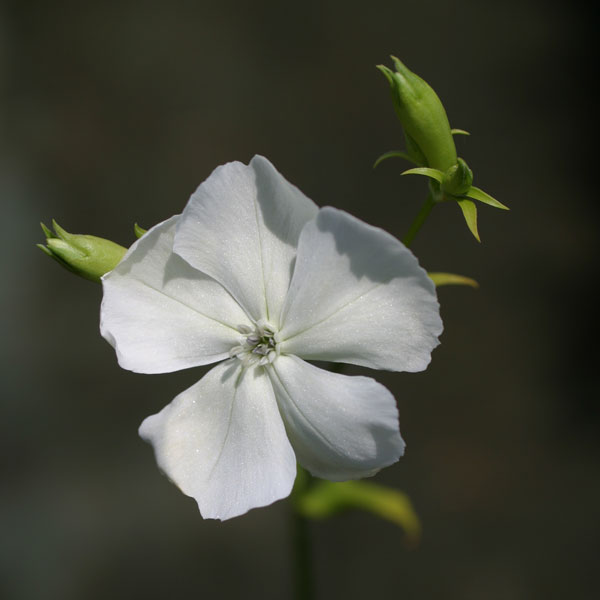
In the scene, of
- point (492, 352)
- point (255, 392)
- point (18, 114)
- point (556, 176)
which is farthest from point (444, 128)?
point (18, 114)

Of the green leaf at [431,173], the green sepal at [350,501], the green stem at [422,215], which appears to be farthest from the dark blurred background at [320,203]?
the green leaf at [431,173]

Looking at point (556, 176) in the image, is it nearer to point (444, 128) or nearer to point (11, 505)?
point (444, 128)

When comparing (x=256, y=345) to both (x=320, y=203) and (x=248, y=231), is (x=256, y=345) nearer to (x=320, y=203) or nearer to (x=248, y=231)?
(x=248, y=231)

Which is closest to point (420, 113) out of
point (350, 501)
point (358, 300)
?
point (358, 300)

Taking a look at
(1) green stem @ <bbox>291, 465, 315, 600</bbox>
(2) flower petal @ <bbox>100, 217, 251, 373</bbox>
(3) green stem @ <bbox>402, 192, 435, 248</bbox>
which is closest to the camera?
(2) flower petal @ <bbox>100, 217, 251, 373</bbox>

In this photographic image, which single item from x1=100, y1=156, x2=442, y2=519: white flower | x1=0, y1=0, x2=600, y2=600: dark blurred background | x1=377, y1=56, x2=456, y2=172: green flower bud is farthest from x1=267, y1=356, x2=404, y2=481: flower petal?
x1=0, y1=0, x2=600, y2=600: dark blurred background

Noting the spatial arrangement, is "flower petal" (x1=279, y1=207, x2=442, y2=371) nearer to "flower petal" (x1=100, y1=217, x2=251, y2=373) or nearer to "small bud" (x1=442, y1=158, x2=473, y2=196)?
"flower petal" (x1=100, y1=217, x2=251, y2=373)

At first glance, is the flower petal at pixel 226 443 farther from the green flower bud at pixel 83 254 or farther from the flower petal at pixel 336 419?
the green flower bud at pixel 83 254
